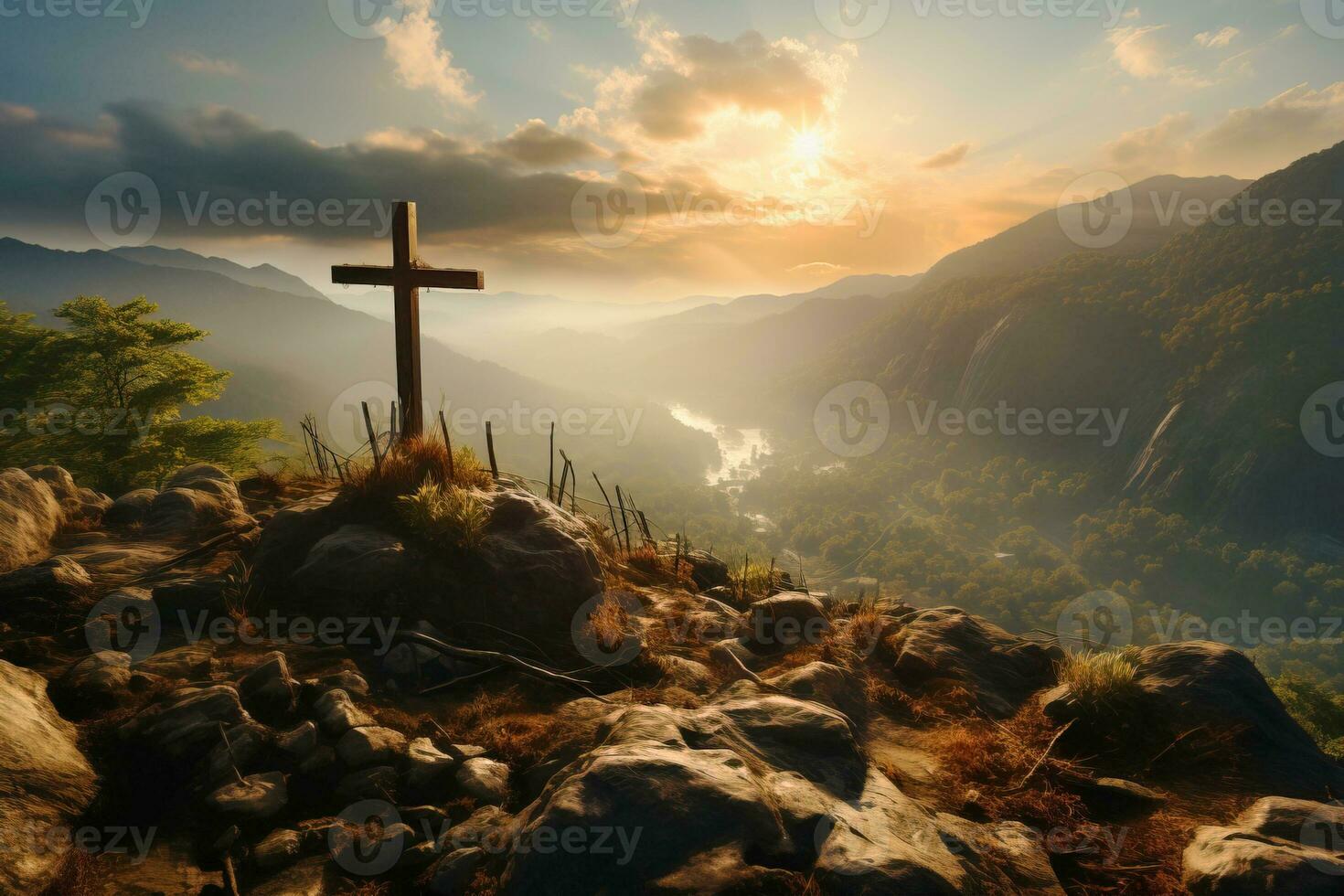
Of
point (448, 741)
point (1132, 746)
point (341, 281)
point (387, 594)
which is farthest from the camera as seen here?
point (341, 281)

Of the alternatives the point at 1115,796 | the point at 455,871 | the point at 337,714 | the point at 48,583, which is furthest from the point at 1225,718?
the point at 48,583

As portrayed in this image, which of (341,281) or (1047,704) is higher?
(341,281)

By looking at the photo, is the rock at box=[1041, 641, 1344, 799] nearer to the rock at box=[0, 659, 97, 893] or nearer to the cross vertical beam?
the rock at box=[0, 659, 97, 893]

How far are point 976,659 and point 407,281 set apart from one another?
421 inches

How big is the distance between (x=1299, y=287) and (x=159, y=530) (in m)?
224

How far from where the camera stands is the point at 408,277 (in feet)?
32.0

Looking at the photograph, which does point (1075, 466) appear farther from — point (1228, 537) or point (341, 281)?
point (341, 281)

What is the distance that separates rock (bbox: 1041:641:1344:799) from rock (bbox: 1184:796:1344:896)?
1399mm

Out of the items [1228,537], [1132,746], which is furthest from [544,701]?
[1228,537]

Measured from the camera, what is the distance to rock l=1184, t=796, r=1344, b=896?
13.6 ft

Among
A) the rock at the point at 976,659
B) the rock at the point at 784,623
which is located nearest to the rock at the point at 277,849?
the rock at the point at 784,623

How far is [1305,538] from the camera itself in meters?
128

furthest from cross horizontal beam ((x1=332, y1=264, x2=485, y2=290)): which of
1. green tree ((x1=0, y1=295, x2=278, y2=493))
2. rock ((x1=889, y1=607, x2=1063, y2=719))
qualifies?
green tree ((x1=0, y1=295, x2=278, y2=493))

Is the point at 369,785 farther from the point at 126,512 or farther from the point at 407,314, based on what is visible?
the point at 126,512
